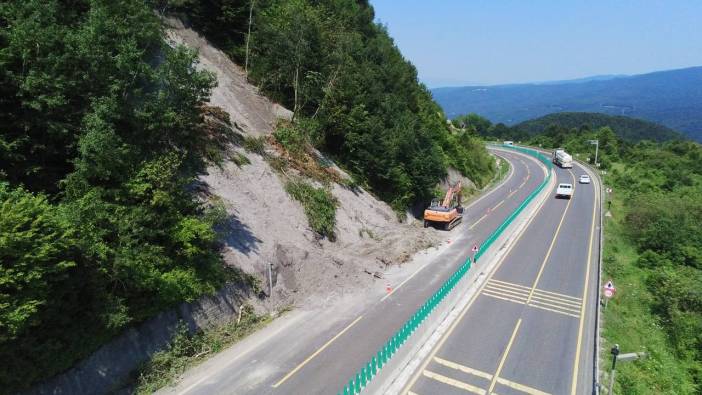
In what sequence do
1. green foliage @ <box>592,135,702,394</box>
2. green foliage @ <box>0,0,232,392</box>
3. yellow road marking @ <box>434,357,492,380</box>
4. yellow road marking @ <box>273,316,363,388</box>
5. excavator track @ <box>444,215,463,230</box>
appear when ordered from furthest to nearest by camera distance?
excavator track @ <box>444,215,463,230</box>
green foliage @ <box>592,135,702,394</box>
yellow road marking @ <box>434,357,492,380</box>
yellow road marking @ <box>273,316,363,388</box>
green foliage @ <box>0,0,232,392</box>

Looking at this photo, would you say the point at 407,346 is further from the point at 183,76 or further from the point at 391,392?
the point at 183,76

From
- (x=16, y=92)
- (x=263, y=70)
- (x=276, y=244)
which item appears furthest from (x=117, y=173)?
(x=263, y=70)

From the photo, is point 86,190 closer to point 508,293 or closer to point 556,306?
point 508,293

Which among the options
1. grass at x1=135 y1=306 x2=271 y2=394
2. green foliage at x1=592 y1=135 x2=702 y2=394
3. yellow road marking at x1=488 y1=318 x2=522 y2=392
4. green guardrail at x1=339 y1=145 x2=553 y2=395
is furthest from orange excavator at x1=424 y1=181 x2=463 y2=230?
grass at x1=135 y1=306 x2=271 y2=394

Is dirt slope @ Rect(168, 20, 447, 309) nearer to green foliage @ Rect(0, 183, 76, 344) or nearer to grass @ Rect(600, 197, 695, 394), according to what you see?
green foliage @ Rect(0, 183, 76, 344)

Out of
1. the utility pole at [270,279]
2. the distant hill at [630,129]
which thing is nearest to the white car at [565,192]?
the utility pole at [270,279]

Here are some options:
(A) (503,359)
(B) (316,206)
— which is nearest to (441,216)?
(B) (316,206)
